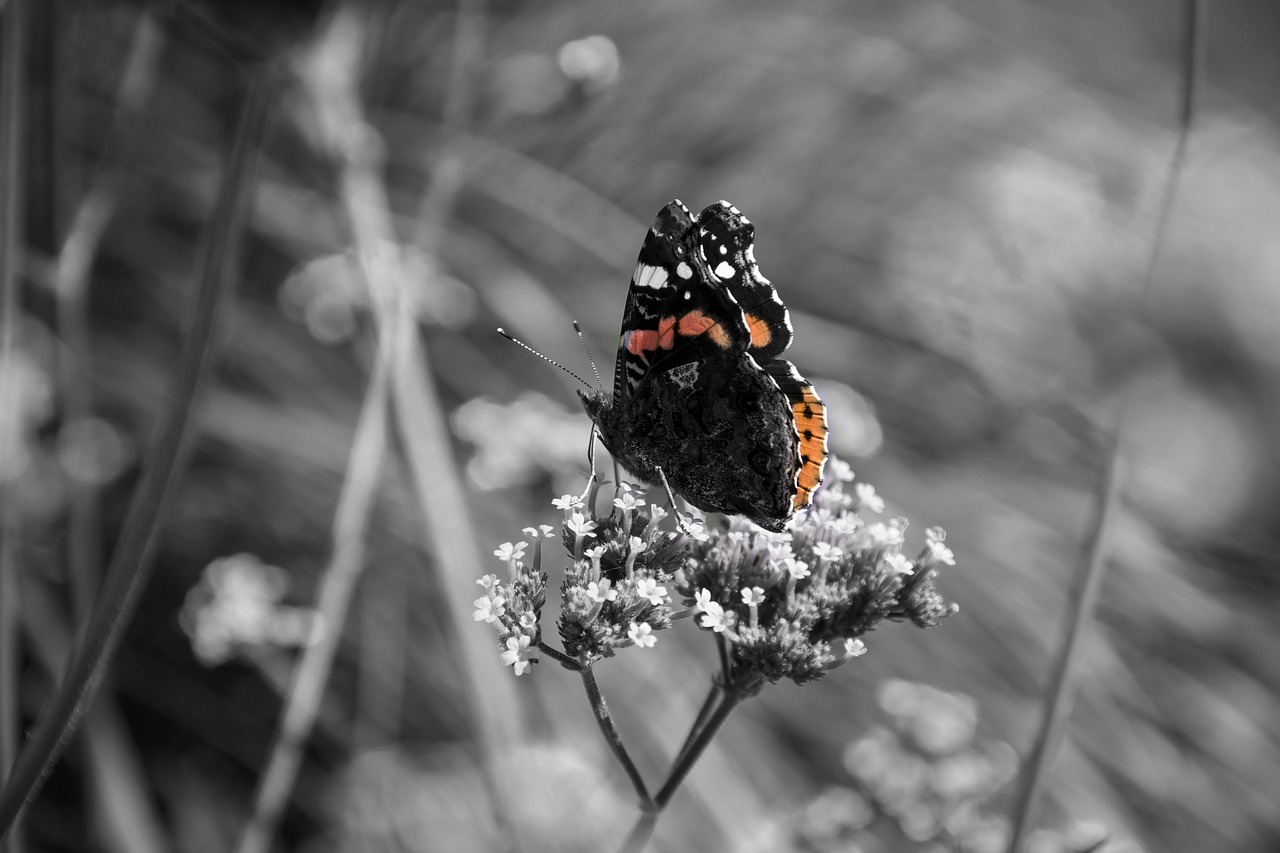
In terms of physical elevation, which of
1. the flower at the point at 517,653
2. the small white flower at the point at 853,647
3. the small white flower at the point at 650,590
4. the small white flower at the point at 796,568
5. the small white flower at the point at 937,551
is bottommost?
the flower at the point at 517,653

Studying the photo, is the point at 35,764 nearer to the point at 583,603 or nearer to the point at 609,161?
the point at 583,603

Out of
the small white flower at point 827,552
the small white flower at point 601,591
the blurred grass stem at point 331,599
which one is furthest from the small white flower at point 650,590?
the blurred grass stem at point 331,599

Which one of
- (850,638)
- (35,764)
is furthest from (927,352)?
(35,764)

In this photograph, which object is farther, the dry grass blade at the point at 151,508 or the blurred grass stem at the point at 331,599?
the blurred grass stem at the point at 331,599

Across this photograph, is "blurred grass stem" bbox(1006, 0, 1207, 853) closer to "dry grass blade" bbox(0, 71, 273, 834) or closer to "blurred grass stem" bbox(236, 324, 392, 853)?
"dry grass blade" bbox(0, 71, 273, 834)

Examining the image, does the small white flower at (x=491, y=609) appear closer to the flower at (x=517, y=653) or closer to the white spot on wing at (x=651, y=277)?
the flower at (x=517, y=653)

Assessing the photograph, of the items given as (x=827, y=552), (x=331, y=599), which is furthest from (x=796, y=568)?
(x=331, y=599)

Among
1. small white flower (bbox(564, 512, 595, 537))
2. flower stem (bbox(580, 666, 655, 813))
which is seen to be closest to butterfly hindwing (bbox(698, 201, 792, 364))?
small white flower (bbox(564, 512, 595, 537))
